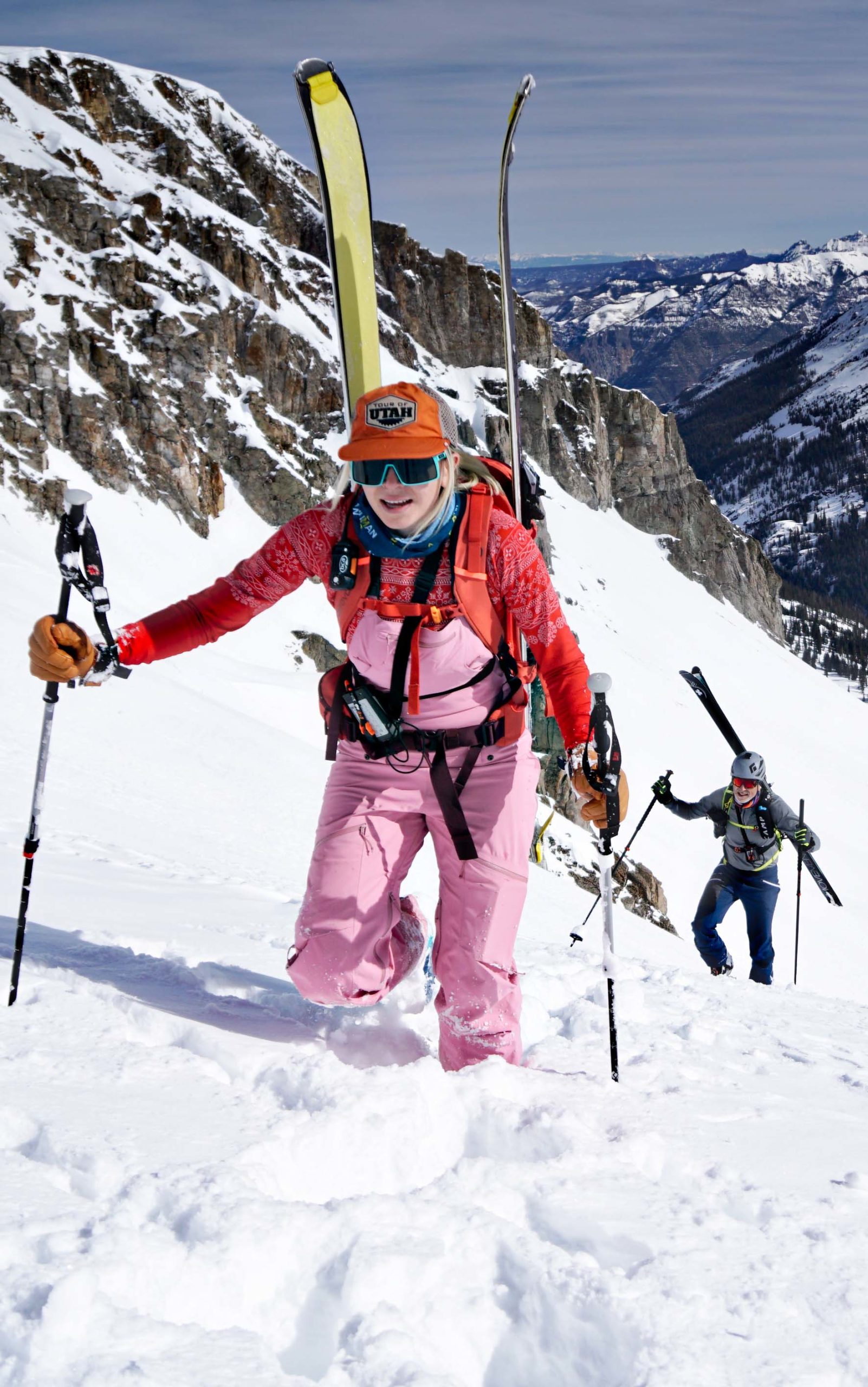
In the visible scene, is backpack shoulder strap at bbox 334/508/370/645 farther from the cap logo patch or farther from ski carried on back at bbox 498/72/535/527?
ski carried on back at bbox 498/72/535/527

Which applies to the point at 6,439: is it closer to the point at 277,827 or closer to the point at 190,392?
the point at 190,392

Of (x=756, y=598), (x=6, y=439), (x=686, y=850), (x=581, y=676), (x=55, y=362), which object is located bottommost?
(x=686, y=850)

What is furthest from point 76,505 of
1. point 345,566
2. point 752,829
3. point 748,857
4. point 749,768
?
point 748,857

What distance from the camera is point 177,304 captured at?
50375 millimetres

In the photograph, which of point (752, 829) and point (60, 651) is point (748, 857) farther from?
point (60, 651)

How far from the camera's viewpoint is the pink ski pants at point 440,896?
389cm

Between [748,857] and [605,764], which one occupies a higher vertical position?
[605,764]

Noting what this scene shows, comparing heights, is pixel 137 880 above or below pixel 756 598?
below

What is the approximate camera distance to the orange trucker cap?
376 centimetres

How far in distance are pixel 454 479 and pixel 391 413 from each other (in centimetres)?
36

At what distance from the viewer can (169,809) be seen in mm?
11531

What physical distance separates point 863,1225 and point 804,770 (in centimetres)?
5791

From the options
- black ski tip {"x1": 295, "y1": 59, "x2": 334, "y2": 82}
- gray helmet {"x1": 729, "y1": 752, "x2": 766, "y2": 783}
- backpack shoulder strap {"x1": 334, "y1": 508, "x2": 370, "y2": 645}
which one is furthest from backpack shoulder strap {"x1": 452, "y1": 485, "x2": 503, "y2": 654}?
gray helmet {"x1": 729, "y1": 752, "x2": 766, "y2": 783}

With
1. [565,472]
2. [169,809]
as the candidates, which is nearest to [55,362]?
[169,809]
